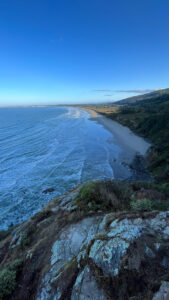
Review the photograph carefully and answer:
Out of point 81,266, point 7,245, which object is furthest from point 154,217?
point 7,245

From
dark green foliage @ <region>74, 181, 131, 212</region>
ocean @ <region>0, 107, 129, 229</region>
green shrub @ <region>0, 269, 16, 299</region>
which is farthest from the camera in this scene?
ocean @ <region>0, 107, 129, 229</region>

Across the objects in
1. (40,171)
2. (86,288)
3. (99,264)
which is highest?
(99,264)

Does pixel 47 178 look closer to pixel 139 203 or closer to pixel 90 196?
pixel 90 196

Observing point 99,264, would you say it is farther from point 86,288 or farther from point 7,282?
point 7,282

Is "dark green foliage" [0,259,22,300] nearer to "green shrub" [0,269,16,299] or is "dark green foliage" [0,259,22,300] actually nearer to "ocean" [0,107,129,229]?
"green shrub" [0,269,16,299]

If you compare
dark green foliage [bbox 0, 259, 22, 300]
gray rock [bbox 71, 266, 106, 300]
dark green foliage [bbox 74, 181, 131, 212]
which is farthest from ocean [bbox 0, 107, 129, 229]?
gray rock [bbox 71, 266, 106, 300]

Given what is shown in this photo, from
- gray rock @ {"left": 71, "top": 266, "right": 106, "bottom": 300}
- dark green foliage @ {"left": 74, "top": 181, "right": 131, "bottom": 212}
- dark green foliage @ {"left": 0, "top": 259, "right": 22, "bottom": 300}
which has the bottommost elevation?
dark green foliage @ {"left": 0, "top": 259, "right": 22, "bottom": 300}

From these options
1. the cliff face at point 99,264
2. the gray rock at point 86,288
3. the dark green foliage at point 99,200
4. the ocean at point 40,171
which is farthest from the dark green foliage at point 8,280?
the ocean at point 40,171

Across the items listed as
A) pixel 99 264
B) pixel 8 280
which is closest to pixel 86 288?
pixel 99 264
